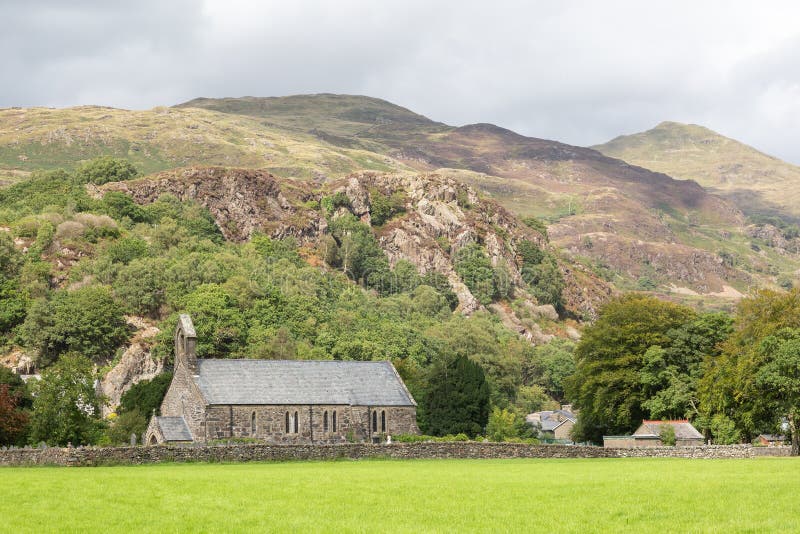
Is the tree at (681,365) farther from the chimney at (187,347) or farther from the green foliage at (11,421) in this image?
the green foliage at (11,421)

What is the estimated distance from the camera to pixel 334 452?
244 ft

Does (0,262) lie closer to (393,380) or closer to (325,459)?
(393,380)

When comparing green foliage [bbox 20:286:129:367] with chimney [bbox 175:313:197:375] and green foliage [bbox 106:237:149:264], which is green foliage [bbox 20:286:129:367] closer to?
green foliage [bbox 106:237:149:264]

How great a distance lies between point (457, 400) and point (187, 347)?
30.7 m

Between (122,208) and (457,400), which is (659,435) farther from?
(122,208)

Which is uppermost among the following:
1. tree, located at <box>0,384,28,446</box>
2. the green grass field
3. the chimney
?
the chimney

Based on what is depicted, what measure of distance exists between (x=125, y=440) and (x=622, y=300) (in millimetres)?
52567

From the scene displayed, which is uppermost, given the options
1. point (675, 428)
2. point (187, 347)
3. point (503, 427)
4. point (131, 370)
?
point (187, 347)

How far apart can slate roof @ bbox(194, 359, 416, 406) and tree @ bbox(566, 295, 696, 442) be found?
66.1ft

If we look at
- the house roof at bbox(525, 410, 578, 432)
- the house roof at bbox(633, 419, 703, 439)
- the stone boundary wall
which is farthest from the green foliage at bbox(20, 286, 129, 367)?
the house roof at bbox(633, 419, 703, 439)

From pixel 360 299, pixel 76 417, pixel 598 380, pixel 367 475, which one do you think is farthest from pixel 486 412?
pixel 360 299

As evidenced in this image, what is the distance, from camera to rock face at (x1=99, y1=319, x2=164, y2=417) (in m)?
127

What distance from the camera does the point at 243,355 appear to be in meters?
133

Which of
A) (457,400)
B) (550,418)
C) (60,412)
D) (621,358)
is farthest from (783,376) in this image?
(550,418)
